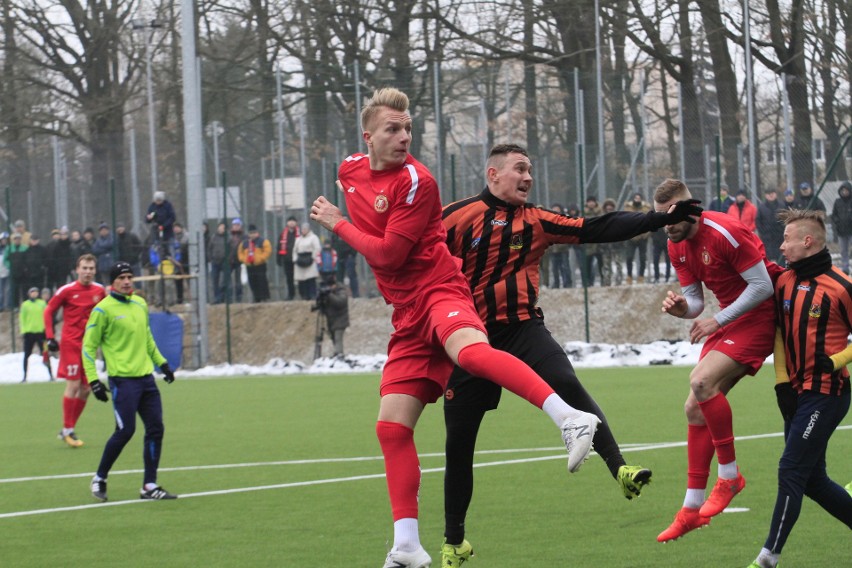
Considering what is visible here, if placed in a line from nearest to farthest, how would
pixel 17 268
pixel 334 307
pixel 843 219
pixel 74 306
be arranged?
pixel 74 306 < pixel 843 219 < pixel 334 307 < pixel 17 268

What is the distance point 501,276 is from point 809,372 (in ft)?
5.84

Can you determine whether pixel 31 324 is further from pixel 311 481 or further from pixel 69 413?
pixel 311 481

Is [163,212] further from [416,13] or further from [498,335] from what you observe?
[498,335]

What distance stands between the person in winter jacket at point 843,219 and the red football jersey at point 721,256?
15.5 m

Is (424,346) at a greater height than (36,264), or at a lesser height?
lesser

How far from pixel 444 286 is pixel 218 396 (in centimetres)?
1425

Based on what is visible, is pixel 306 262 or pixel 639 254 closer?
pixel 639 254

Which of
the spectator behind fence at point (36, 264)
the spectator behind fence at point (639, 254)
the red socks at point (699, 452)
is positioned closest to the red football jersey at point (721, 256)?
the red socks at point (699, 452)

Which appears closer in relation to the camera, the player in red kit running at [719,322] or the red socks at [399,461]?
the red socks at [399,461]

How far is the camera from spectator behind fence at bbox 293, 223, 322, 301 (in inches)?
1033

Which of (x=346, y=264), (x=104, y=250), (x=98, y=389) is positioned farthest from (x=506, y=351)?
(x=104, y=250)

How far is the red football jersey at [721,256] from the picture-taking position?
7.79 meters

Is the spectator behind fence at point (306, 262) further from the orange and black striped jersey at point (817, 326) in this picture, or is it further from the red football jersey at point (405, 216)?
the orange and black striped jersey at point (817, 326)

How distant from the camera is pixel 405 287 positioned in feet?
21.5
